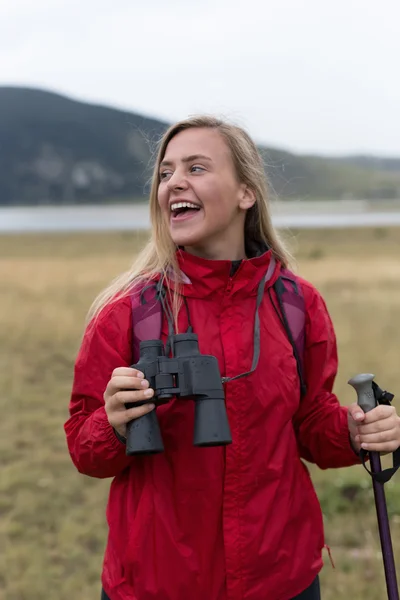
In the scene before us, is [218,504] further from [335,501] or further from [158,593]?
[335,501]

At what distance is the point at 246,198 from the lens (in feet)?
8.79

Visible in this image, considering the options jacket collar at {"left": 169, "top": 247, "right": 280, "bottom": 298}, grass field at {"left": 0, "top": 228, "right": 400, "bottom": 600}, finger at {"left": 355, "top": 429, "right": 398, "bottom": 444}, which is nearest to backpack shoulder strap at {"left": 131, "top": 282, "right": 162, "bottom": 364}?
jacket collar at {"left": 169, "top": 247, "right": 280, "bottom": 298}

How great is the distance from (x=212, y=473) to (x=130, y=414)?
37cm

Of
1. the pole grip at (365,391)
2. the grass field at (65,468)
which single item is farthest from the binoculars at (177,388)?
the grass field at (65,468)

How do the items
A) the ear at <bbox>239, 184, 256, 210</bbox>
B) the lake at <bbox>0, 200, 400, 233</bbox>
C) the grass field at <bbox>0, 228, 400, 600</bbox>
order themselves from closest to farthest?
the ear at <bbox>239, 184, 256, 210</bbox>, the grass field at <bbox>0, 228, 400, 600</bbox>, the lake at <bbox>0, 200, 400, 233</bbox>

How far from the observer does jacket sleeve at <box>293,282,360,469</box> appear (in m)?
2.54

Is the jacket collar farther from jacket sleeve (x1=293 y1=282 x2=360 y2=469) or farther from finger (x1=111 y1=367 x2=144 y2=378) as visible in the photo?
finger (x1=111 y1=367 x2=144 y2=378)

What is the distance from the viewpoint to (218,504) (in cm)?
227

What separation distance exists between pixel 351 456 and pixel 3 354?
30.3 ft

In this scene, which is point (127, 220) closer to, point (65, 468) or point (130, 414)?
point (65, 468)

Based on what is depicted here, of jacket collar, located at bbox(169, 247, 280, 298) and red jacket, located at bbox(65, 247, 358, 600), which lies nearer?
red jacket, located at bbox(65, 247, 358, 600)

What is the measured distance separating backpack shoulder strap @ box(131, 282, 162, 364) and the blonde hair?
59 mm

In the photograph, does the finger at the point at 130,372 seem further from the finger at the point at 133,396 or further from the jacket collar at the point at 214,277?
the jacket collar at the point at 214,277

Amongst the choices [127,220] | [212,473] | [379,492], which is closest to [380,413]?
[379,492]
